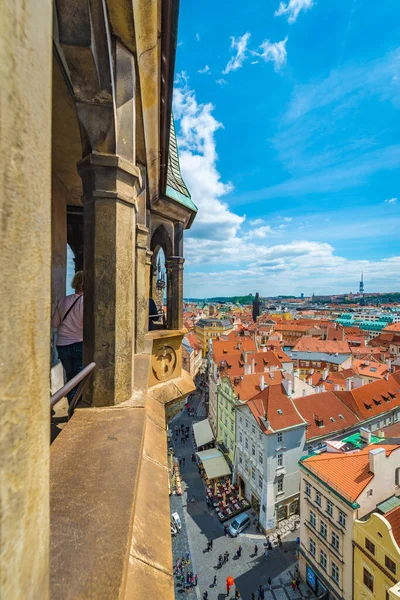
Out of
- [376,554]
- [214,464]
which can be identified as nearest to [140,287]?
[376,554]

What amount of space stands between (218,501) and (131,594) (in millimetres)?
25235

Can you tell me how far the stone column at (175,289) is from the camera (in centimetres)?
667

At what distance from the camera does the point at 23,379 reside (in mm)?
708

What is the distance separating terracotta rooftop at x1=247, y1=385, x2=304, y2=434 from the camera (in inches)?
794

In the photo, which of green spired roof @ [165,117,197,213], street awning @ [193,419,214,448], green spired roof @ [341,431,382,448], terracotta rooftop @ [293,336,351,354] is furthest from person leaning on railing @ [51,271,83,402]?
terracotta rooftop @ [293,336,351,354]

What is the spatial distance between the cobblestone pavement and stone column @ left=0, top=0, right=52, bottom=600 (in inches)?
800

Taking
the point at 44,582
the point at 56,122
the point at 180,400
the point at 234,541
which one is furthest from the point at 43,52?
the point at 234,541

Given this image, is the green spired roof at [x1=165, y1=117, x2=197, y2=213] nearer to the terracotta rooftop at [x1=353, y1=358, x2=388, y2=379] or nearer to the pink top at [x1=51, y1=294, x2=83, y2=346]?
the pink top at [x1=51, y1=294, x2=83, y2=346]

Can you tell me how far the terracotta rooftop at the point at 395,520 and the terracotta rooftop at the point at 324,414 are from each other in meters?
9.28

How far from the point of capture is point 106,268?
256 cm

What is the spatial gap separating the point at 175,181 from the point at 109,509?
6.32m

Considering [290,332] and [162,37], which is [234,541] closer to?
[162,37]

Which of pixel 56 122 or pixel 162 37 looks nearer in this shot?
pixel 162 37

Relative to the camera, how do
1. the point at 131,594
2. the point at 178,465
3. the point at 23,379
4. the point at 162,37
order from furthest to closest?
the point at 178,465, the point at 162,37, the point at 131,594, the point at 23,379
